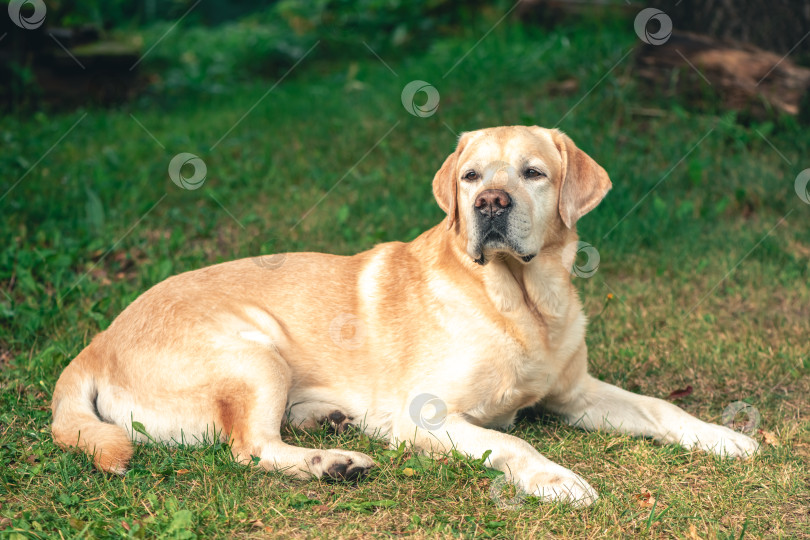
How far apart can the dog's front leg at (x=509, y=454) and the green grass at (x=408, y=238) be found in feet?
0.23

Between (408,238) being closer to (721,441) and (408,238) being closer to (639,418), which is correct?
(639,418)

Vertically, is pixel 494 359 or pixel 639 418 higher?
pixel 494 359

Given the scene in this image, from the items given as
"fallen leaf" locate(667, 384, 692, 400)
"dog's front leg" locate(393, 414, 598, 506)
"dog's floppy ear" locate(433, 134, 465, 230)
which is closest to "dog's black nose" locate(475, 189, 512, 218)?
"dog's floppy ear" locate(433, 134, 465, 230)

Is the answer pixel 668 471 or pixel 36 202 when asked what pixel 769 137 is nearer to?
pixel 668 471

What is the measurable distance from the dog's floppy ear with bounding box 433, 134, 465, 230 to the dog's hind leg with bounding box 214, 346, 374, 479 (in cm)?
111

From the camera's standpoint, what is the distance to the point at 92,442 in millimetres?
3559

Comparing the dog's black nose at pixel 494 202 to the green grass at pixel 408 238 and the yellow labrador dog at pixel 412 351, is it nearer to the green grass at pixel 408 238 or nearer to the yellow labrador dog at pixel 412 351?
the yellow labrador dog at pixel 412 351

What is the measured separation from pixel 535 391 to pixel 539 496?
2.30ft

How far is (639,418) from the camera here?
13.7ft

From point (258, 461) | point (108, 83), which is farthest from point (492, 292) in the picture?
point (108, 83)

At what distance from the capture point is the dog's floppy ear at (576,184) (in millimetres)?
3828

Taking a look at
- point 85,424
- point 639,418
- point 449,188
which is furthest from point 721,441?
point 85,424

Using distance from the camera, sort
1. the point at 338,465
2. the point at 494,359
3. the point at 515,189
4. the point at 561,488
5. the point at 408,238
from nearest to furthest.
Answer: the point at 561,488
the point at 338,465
the point at 515,189
the point at 494,359
the point at 408,238

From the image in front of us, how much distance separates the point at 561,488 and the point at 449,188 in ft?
5.00
